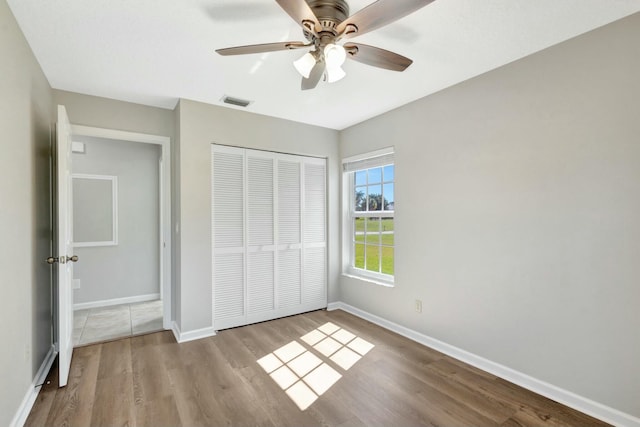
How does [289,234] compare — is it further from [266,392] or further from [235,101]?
[266,392]

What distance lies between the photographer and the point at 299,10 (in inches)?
53.4

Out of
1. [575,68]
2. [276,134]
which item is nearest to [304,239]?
[276,134]

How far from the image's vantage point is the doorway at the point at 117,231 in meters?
4.12

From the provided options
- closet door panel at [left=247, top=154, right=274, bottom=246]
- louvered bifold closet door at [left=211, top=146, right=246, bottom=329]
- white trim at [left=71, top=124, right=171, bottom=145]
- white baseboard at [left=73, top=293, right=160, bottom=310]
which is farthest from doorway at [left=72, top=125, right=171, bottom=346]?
closet door panel at [left=247, top=154, right=274, bottom=246]

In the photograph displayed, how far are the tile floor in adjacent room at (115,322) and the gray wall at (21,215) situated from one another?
2.35 feet

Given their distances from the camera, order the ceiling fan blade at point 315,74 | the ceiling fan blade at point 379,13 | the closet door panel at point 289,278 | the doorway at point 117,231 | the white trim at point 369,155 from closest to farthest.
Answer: the ceiling fan blade at point 379,13 < the ceiling fan blade at point 315,74 < the white trim at point 369,155 < the closet door panel at point 289,278 < the doorway at point 117,231

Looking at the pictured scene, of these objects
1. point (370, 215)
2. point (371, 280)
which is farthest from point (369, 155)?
point (371, 280)

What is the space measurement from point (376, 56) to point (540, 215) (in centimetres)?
164

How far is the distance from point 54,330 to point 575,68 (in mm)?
4729

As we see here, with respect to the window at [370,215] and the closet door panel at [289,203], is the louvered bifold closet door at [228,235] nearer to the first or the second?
the closet door panel at [289,203]

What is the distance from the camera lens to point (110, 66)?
2.41m

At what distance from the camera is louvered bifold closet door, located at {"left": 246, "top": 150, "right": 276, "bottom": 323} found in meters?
3.58

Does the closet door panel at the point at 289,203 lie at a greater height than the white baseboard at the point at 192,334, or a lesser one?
greater

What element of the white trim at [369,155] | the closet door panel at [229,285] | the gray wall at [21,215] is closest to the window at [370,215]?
the white trim at [369,155]
